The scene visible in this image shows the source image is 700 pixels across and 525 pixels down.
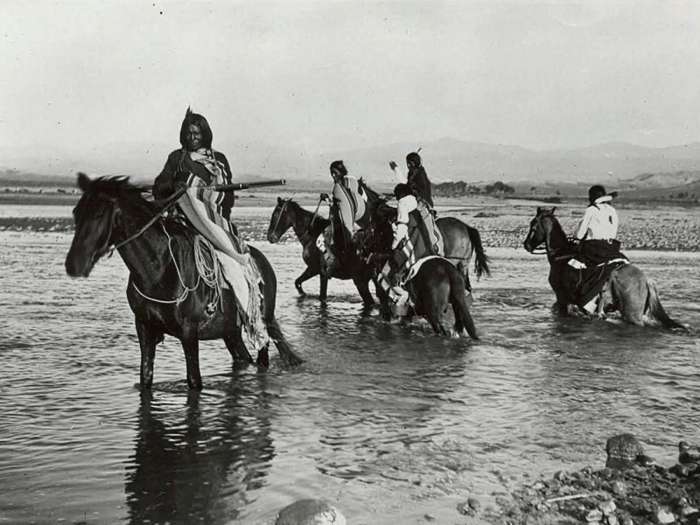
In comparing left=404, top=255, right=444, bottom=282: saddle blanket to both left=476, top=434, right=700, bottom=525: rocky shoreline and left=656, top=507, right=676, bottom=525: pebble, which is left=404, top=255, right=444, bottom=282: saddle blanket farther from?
left=656, top=507, right=676, bottom=525: pebble

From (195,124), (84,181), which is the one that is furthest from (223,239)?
(84,181)

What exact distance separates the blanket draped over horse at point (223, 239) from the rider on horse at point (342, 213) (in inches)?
210

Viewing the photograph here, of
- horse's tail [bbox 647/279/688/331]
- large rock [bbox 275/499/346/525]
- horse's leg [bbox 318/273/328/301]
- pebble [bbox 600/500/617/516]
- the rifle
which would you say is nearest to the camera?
large rock [bbox 275/499/346/525]

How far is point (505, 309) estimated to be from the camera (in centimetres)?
1366

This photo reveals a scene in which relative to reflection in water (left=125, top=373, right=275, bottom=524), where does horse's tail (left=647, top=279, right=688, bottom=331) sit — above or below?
above

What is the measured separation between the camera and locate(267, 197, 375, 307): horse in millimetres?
13750

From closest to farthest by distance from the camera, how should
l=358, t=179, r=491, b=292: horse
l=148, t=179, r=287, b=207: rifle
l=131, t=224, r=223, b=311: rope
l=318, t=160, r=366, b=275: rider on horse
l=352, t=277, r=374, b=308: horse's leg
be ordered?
1. l=131, t=224, r=223, b=311: rope
2. l=148, t=179, r=287, b=207: rifle
3. l=318, t=160, r=366, b=275: rider on horse
4. l=352, t=277, r=374, b=308: horse's leg
5. l=358, t=179, r=491, b=292: horse

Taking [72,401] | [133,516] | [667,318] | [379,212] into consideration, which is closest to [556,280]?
[667,318]

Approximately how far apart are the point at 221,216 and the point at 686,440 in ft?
14.4

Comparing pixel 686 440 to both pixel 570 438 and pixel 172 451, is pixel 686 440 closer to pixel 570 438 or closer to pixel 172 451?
pixel 570 438

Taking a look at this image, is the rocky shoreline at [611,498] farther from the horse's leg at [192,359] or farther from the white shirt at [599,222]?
the white shirt at [599,222]

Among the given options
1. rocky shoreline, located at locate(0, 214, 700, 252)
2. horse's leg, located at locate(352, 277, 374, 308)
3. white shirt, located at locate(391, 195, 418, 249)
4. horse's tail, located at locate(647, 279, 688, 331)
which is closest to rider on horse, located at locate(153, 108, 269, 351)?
white shirt, located at locate(391, 195, 418, 249)

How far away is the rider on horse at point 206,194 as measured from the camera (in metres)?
7.68

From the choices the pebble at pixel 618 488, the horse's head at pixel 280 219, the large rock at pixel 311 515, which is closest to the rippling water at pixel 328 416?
the large rock at pixel 311 515
